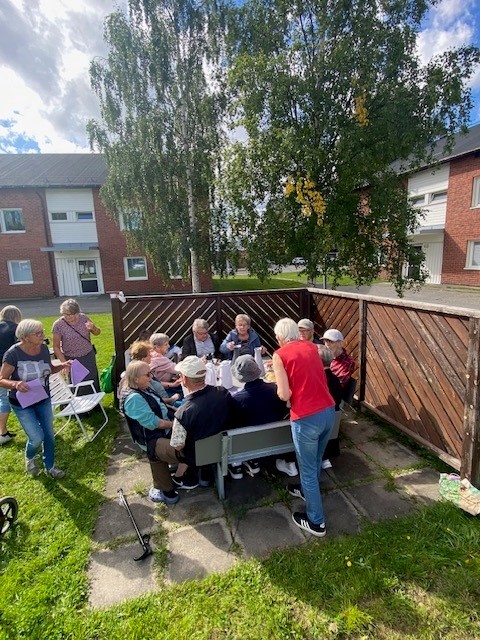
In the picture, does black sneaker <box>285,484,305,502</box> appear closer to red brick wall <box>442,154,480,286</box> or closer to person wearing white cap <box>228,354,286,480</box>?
person wearing white cap <box>228,354,286,480</box>

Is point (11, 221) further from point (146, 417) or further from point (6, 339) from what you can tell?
point (146, 417)

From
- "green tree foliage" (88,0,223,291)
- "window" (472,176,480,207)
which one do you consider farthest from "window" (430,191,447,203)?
"green tree foliage" (88,0,223,291)

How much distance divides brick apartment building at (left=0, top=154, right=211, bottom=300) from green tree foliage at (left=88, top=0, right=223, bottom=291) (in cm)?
714

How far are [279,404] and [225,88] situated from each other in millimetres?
10744

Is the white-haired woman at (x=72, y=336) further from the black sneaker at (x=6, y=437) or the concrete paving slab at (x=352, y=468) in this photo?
the concrete paving slab at (x=352, y=468)

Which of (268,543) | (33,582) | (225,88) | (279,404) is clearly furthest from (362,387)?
(225,88)

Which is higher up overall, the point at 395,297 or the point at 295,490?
the point at 395,297

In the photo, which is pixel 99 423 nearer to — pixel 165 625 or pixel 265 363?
pixel 265 363

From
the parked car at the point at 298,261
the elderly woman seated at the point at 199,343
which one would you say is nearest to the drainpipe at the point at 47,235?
the parked car at the point at 298,261

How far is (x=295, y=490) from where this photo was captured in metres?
2.91

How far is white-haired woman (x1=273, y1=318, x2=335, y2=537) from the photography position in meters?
2.31

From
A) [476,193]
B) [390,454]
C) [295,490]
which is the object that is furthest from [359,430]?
[476,193]

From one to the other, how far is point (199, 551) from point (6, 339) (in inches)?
129

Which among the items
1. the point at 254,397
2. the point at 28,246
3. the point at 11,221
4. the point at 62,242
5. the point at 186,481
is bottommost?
the point at 186,481
